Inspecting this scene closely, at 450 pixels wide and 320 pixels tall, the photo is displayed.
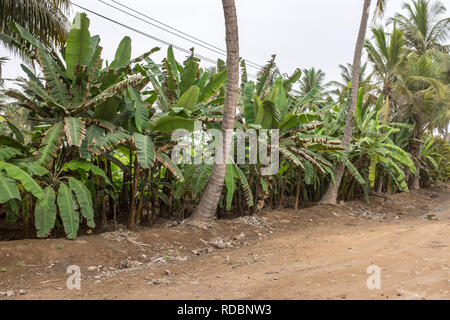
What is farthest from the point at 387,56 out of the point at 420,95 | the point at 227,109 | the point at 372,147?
the point at 227,109

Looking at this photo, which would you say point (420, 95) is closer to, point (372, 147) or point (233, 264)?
point (372, 147)

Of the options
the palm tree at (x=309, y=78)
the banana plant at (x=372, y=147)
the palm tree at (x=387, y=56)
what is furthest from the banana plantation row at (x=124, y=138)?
the palm tree at (x=309, y=78)

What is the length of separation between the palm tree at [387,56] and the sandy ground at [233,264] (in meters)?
11.0

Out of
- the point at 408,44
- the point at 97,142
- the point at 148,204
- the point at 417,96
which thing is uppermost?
the point at 408,44

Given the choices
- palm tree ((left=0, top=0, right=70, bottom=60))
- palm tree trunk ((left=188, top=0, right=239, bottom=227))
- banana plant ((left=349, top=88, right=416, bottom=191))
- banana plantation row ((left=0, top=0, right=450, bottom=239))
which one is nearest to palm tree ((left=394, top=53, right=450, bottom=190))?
banana plant ((left=349, top=88, right=416, bottom=191))

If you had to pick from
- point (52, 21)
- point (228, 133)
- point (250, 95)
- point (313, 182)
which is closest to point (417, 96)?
point (313, 182)

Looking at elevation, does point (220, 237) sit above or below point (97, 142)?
below

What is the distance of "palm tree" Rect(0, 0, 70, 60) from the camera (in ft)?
32.8

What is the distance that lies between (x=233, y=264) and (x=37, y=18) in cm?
959

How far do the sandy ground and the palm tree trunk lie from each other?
0.40 metres

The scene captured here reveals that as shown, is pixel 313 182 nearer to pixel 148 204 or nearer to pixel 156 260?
pixel 148 204

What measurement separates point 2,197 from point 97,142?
55.0 inches

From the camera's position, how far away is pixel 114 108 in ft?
18.7

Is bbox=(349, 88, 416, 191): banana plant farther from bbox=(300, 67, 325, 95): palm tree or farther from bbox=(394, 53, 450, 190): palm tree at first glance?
bbox=(300, 67, 325, 95): palm tree
